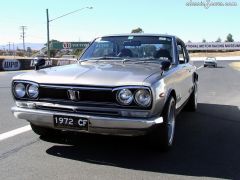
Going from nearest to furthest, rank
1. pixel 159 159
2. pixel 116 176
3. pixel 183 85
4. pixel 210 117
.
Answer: pixel 116 176 → pixel 159 159 → pixel 183 85 → pixel 210 117

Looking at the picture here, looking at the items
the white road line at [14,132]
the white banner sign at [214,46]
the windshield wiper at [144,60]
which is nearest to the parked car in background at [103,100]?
the windshield wiper at [144,60]

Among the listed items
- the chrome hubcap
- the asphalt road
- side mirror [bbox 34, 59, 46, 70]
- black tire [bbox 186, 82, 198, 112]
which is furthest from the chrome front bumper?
black tire [bbox 186, 82, 198, 112]

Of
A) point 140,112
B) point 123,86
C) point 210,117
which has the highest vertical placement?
point 123,86

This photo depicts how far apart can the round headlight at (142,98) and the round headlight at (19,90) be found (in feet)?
4.91

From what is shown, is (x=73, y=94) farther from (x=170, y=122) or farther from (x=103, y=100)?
(x=170, y=122)

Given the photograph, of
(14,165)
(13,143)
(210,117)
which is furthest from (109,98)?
(210,117)

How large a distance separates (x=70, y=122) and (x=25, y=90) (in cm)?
83

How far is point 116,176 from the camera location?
4.38 meters

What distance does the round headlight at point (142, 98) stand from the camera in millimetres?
4656

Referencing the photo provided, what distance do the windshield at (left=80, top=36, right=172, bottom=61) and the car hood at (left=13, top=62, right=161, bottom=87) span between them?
816 millimetres

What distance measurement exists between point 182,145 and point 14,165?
94.5 inches

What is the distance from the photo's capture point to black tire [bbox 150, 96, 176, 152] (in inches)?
198

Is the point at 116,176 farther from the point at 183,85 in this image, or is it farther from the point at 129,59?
the point at 183,85

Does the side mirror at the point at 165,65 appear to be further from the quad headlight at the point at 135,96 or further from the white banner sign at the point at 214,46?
the white banner sign at the point at 214,46
